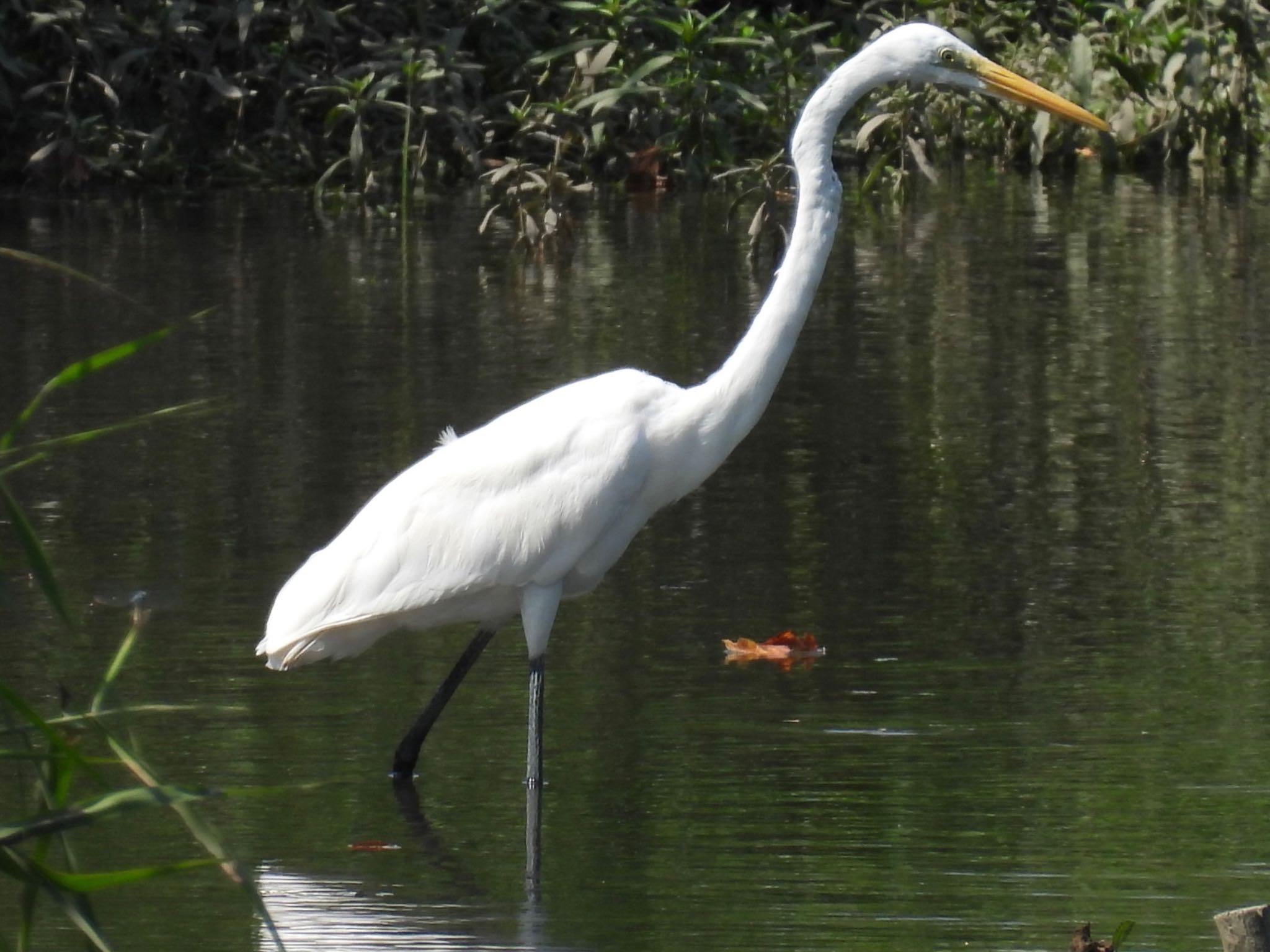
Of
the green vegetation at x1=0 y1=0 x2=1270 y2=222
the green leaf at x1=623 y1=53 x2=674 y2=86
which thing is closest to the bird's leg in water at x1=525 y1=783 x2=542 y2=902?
the green vegetation at x1=0 y1=0 x2=1270 y2=222

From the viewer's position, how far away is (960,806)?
4.88 meters

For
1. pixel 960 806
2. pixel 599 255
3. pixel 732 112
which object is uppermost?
pixel 732 112

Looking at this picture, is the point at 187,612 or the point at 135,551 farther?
the point at 135,551

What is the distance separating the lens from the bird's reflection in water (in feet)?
14.0

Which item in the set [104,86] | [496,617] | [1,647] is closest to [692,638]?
[496,617]

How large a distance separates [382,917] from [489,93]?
591 inches

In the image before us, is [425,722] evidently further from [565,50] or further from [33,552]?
[565,50]

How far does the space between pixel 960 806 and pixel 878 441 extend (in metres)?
3.92

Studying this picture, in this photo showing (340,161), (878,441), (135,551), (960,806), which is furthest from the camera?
(340,161)

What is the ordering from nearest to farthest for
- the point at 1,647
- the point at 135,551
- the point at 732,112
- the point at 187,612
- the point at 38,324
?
the point at 1,647, the point at 187,612, the point at 135,551, the point at 38,324, the point at 732,112

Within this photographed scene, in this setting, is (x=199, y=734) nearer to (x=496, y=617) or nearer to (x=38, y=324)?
(x=496, y=617)

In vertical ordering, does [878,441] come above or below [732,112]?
below

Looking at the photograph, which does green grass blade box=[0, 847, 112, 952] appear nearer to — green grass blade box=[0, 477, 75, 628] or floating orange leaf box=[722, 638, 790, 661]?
green grass blade box=[0, 477, 75, 628]

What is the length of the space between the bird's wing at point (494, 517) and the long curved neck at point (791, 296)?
155mm
